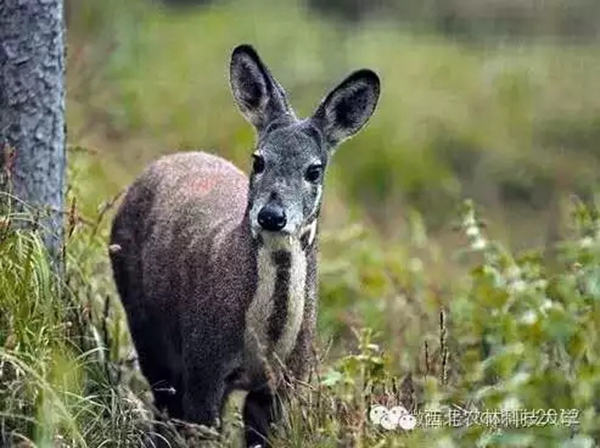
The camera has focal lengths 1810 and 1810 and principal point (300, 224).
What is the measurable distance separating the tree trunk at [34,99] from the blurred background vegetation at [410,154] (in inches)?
10.4

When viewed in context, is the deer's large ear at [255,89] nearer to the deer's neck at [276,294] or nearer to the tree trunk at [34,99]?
the deer's neck at [276,294]

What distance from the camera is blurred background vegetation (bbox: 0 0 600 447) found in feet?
23.4

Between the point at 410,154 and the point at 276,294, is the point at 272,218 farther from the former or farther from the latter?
the point at 410,154

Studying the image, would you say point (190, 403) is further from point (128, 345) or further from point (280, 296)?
point (128, 345)

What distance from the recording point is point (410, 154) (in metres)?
14.0

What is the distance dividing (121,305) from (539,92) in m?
7.74

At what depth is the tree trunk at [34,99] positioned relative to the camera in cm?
727

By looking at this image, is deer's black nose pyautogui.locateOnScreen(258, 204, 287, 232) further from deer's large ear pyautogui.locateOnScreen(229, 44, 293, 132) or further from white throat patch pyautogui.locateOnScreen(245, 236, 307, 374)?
deer's large ear pyautogui.locateOnScreen(229, 44, 293, 132)

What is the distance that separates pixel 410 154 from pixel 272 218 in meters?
7.60

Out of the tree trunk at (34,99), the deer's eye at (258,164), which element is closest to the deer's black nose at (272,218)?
the deer's eye at (258,164)

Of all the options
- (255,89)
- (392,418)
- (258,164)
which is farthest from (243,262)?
(392,418)

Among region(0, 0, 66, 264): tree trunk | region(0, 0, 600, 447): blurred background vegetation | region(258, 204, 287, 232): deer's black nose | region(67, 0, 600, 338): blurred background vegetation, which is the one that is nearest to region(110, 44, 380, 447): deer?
region(258, 204, 287, 232): deer's black nose

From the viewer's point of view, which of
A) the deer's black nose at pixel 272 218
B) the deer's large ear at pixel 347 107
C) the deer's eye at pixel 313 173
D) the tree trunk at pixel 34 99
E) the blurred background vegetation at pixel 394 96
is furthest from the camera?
the blurred background vegetation at pixel 394 96

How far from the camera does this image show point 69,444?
603 centimetres
